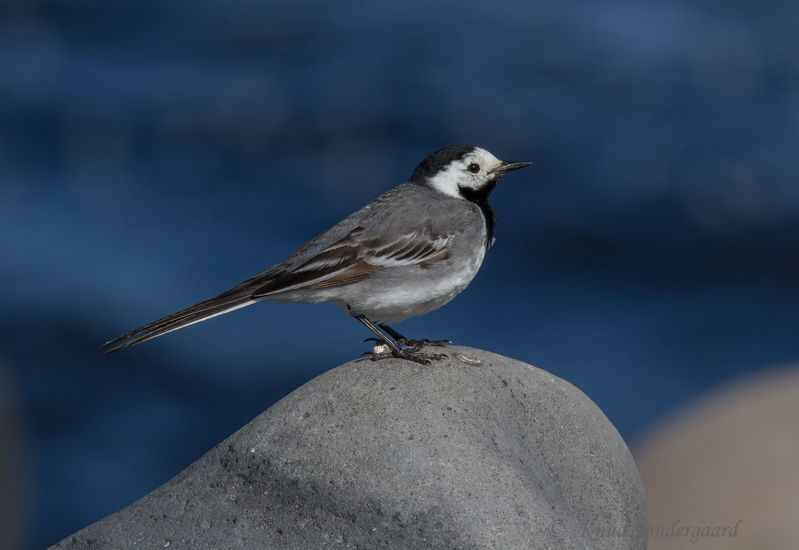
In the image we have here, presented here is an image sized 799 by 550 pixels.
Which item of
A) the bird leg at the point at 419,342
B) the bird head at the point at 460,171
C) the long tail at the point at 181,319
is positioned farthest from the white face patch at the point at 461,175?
the long tail at the point at 181,319

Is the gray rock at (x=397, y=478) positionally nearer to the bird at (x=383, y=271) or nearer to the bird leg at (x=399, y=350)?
the bird leg at (x=399, y=350)

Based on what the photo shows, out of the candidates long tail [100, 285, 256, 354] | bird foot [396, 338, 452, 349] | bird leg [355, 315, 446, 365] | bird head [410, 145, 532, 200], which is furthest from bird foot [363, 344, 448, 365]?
bird head [410, 145, 532, 200]

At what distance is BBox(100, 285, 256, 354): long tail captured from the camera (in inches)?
285

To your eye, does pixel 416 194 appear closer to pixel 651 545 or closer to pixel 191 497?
pixel 191 497

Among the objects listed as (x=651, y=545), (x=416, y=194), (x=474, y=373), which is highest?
(x=416, y=194)

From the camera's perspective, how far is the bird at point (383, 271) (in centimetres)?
741

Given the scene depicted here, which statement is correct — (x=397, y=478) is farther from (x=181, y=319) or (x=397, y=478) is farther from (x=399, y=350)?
(x=181, y=319)

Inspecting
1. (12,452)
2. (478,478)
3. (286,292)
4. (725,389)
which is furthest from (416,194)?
(12,452)

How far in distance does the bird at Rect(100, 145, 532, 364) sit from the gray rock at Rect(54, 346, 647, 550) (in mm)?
562

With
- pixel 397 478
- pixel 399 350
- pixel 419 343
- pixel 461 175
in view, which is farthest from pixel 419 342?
pixel 397 478

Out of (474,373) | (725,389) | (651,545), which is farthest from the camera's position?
(725,389)

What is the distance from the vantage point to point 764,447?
998cm

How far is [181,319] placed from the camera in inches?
286

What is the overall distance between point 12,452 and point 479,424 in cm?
822
